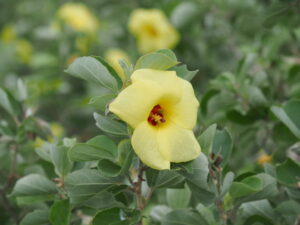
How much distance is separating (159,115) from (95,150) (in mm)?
141

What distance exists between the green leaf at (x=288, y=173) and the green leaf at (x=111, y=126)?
1.15 ft

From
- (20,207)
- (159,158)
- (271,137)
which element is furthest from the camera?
(271,137)

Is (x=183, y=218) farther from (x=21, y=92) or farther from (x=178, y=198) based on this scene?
(x=21, y=92)

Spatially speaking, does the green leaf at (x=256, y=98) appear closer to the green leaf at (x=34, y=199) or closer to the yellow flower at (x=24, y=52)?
the green leaf at (x=34, y=199)

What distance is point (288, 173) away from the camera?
1.26 metres

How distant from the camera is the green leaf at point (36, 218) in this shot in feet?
4.25

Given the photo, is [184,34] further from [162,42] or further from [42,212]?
[42,212]

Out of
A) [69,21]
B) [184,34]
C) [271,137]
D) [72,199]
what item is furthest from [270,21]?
[69,21]

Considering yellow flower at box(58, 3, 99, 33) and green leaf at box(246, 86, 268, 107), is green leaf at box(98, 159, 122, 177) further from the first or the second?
yellow flower at box(58, 3, 99, 33)

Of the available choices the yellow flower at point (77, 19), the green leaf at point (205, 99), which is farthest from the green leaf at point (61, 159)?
the yellow flower at point (77, 19)

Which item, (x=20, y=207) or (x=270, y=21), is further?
(x=270, y=21)

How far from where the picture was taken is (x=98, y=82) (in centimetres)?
115

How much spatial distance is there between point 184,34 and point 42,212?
1.77 m

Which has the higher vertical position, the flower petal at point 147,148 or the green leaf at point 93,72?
the green leaf at point 93,72
